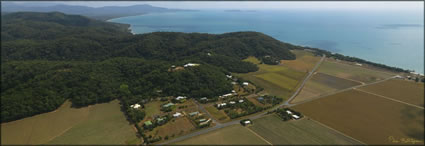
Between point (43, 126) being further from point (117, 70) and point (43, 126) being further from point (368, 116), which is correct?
point (368, 116)

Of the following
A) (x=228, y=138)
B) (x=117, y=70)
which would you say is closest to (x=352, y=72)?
(x=228, y=138)

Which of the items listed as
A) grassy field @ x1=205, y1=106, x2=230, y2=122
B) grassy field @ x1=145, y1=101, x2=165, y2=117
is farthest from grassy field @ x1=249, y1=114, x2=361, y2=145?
grassy field @ x1=145, y1=101, x2=165, y2=117

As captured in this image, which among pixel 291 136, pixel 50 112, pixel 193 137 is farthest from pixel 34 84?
pixel 291 136

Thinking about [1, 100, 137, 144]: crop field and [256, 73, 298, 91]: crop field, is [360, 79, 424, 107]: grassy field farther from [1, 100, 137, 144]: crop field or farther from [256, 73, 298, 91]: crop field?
[1, 100, 137, 144]: crop field

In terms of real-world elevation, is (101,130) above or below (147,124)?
below

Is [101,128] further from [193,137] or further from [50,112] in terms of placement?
[193,137]

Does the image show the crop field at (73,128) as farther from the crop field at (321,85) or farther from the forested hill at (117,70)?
the crop field at (321,85)
